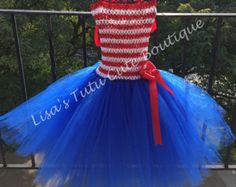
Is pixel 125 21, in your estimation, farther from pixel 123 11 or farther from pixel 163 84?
pixel 163 84

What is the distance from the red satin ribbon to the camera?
124cm

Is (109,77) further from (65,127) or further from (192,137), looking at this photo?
(192,137)

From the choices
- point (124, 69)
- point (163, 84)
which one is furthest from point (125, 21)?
point (163, 84)

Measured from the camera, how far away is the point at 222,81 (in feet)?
22.0

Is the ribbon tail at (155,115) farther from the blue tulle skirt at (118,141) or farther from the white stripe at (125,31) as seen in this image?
the white stripe at (125,31)

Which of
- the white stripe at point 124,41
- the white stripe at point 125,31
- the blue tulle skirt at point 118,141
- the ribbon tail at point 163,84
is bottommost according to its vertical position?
the blue tulle skirt at point 118,141

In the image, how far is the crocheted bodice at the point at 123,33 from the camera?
4.08ft

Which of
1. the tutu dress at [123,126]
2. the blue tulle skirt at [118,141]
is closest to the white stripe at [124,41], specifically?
the tutu dress at [123,126]

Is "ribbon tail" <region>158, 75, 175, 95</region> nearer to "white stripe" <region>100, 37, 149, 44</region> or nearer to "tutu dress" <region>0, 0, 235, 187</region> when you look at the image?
"tutu dress" <region>0, 0, 235, 187</region>

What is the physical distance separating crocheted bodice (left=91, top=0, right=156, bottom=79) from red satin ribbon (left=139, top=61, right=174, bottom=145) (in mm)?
29

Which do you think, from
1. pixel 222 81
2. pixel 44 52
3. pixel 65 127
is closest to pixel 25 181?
pixel 65 127

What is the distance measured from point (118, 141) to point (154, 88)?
9.1 inches

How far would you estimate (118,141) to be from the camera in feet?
4.09

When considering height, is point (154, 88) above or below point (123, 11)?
below
